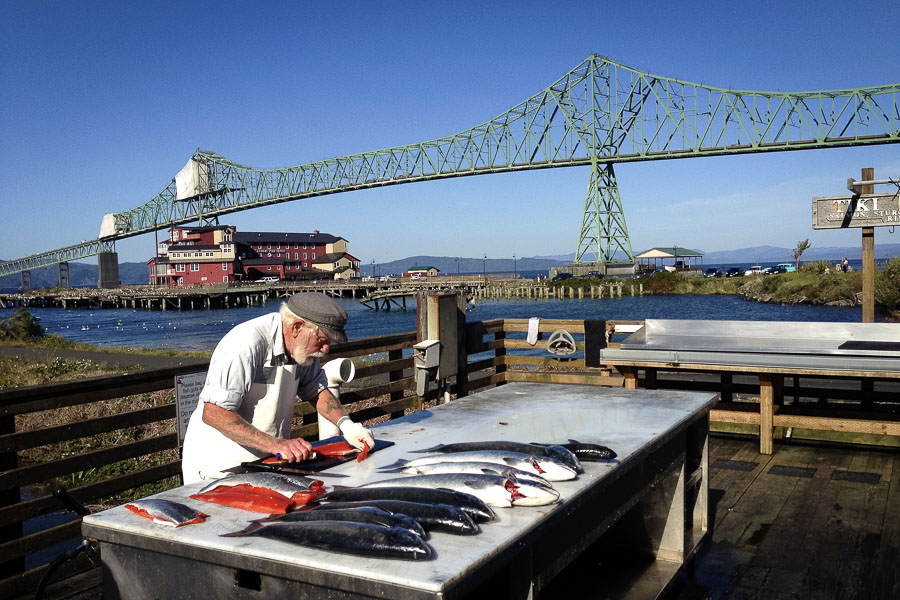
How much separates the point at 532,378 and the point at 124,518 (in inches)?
215

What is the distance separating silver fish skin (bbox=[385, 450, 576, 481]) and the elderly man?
0.41 metres

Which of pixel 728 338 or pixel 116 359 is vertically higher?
pixel 728 338

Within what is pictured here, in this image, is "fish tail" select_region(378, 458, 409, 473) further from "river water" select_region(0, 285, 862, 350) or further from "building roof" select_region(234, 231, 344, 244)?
"building roof" select_region(234, 231, 344, 244)

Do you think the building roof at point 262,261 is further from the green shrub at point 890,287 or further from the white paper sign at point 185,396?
the white paper sign at point 185,396

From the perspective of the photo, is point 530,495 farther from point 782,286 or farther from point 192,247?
point 192,247

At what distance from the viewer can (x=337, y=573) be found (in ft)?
5.02

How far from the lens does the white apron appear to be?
2.71 meters

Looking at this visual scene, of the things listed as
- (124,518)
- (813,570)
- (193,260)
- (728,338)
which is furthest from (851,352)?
(193,260)

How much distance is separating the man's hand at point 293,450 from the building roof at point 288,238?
10306cm

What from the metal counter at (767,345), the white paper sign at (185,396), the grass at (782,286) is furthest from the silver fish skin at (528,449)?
the grass at (782,286)

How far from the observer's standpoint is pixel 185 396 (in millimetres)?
3863

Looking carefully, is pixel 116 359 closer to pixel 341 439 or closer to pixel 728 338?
pixel 728 338

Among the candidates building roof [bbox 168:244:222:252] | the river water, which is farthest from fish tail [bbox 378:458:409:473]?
building roof [bbox 168:244:222:252]

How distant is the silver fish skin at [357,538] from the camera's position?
1.57 meters
